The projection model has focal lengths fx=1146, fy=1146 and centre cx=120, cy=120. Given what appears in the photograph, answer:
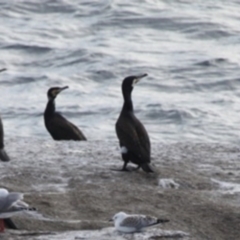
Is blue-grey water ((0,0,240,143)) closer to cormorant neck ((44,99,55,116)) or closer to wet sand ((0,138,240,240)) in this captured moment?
cormorant neck ((44,99,55,116))

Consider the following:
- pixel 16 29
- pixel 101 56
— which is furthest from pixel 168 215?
pixel 16 29

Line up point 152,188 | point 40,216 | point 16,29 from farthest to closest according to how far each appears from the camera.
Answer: point 16,29 < point 152,188 < point 40,216

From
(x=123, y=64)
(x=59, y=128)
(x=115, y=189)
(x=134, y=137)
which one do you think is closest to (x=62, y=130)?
(x=59, y=128)

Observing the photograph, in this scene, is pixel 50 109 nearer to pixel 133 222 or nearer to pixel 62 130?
pixel 62 130

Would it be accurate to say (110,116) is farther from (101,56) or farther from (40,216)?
(40,216)

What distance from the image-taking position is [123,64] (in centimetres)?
2491

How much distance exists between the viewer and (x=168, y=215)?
30.8ft

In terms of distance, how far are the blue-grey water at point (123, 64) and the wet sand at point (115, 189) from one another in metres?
6.27

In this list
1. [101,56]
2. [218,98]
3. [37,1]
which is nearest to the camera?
[218,98]

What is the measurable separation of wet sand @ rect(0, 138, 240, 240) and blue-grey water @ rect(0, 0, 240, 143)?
6.27 m

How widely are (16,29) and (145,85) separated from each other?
21.5 feet

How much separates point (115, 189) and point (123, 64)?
14824 mm

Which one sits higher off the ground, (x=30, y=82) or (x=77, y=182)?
(x=77, y=182)

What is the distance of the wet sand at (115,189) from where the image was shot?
8.98m
